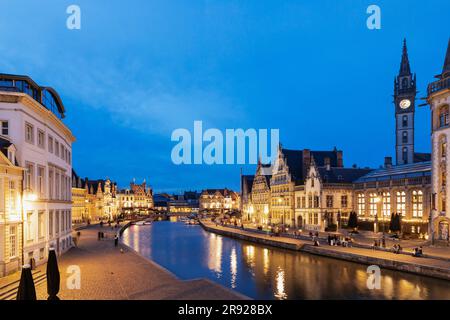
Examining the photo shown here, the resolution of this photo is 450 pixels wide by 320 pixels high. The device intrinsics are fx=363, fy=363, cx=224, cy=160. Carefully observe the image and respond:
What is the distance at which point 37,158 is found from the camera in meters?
28.6

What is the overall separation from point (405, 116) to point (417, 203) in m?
43.2

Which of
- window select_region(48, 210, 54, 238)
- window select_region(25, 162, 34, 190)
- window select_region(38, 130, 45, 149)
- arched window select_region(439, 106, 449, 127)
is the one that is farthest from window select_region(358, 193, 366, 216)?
window select_region(25, 162, 34, 190)

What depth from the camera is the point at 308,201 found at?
66.2 meters

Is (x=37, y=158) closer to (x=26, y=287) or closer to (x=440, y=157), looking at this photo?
(x=26, y=287)

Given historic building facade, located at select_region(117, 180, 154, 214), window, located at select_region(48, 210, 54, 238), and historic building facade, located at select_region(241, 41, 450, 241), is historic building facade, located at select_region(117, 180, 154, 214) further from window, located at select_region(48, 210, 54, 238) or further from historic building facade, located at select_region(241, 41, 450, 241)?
window, located at select_region(48, 210, 54, 238)

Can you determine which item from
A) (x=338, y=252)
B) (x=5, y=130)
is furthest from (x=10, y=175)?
(x=338, y=252)

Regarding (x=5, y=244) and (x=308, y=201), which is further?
(x=308, y=201)

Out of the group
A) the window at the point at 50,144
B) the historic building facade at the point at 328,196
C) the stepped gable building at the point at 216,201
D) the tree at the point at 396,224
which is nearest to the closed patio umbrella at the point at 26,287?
the window at the point at 50,144

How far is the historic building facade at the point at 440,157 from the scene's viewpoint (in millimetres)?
39812

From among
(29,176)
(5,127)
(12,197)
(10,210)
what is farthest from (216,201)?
(10,210)

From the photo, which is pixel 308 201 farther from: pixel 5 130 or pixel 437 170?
pixel 5 130

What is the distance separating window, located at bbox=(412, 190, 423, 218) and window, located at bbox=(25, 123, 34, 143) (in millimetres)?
45769
